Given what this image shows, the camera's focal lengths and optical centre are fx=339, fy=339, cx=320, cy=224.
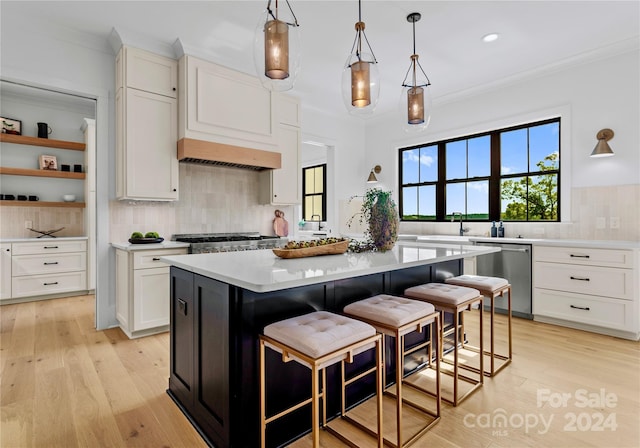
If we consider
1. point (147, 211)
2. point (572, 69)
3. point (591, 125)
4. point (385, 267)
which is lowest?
point (385, 267)

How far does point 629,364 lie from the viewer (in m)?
2.48

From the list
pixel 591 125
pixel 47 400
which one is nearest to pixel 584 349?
pixel 591 125

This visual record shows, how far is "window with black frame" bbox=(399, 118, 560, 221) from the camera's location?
3996 mm

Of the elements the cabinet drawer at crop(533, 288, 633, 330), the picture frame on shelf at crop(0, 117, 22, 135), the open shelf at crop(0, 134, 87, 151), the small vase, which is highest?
the picture frame on shelf at crop(0, 117, 22, 135)

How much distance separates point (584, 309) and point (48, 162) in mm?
6776

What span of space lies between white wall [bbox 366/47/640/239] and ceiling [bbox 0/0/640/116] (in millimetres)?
174

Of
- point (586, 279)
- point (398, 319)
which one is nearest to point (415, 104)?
point (398, 319)

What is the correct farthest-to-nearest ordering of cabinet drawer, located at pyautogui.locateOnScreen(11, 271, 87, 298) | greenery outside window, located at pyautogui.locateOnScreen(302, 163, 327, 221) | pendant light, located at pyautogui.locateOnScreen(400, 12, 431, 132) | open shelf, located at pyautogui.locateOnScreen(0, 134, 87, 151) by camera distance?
greenery outside window, located at pyautogui.locateOnScreen(302, 163, 327, 221), open shelf, located at pyautogui.locateOnScreen(0, 134, 87, 151), cabinet drawer, located at pyautogui.locateOnScreen(11, 271, 87, 298), pendant light, located at pyautogui.locateOnScreen(400, 12, 431, 132)

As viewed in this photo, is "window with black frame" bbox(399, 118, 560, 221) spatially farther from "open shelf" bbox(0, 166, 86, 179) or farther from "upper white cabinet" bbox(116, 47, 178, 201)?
"open shelf" bbox(0, 166, 86, 179)

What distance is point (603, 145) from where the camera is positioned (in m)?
3.40

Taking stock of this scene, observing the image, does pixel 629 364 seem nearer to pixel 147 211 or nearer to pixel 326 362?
pixel 326 362

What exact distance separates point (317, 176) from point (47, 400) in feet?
19.9

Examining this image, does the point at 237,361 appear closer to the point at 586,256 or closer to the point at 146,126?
the point at 146,126

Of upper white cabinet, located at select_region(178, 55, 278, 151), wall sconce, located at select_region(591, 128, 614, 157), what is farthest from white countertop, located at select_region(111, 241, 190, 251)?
wall sconce, located at select_region(591, 128, 614, 157)
